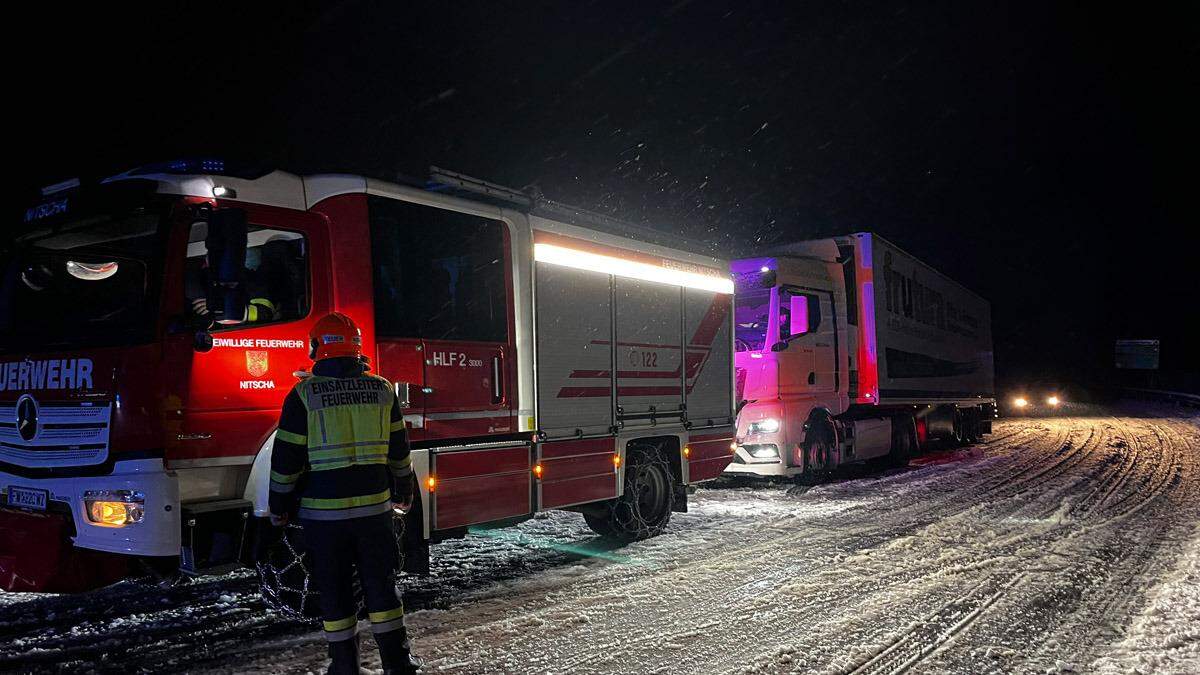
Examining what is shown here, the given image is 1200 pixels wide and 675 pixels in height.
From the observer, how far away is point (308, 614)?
511 centimetres

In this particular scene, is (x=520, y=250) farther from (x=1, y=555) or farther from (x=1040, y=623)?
(x=1040, y=623)

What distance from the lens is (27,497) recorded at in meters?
5.19

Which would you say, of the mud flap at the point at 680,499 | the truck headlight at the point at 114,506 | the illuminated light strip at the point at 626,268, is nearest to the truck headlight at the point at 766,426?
the illuminated light strip at the point at 626,268

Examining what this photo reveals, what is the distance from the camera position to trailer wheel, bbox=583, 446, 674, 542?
8219mm

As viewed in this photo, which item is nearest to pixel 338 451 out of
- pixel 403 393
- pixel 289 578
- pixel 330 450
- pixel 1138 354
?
pixel 330 450

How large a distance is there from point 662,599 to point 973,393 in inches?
736

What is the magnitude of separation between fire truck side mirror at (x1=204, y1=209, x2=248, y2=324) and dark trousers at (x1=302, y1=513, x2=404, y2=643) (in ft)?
5.08

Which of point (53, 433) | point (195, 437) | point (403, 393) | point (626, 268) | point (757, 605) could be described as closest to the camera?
point (195, 437)

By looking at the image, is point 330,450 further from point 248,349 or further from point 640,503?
point 640,503

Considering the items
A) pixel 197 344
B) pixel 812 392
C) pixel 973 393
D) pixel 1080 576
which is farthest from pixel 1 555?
pixel 973 393

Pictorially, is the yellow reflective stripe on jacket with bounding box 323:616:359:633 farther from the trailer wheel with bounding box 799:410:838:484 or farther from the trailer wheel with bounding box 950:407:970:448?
the trailer wheel with bounding box 950:407:970:448

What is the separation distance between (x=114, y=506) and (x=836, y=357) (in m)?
10.8

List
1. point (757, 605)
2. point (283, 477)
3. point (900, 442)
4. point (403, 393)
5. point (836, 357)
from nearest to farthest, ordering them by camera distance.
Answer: point (283, 477), point (403, 393), point (757, 605), point (836, 357), point (900, 442)

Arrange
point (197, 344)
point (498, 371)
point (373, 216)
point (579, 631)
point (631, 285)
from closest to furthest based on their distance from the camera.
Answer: point (197, 344) < point (579, 631) < point (373, 216) < point (498, 371) < point (631, 285)
